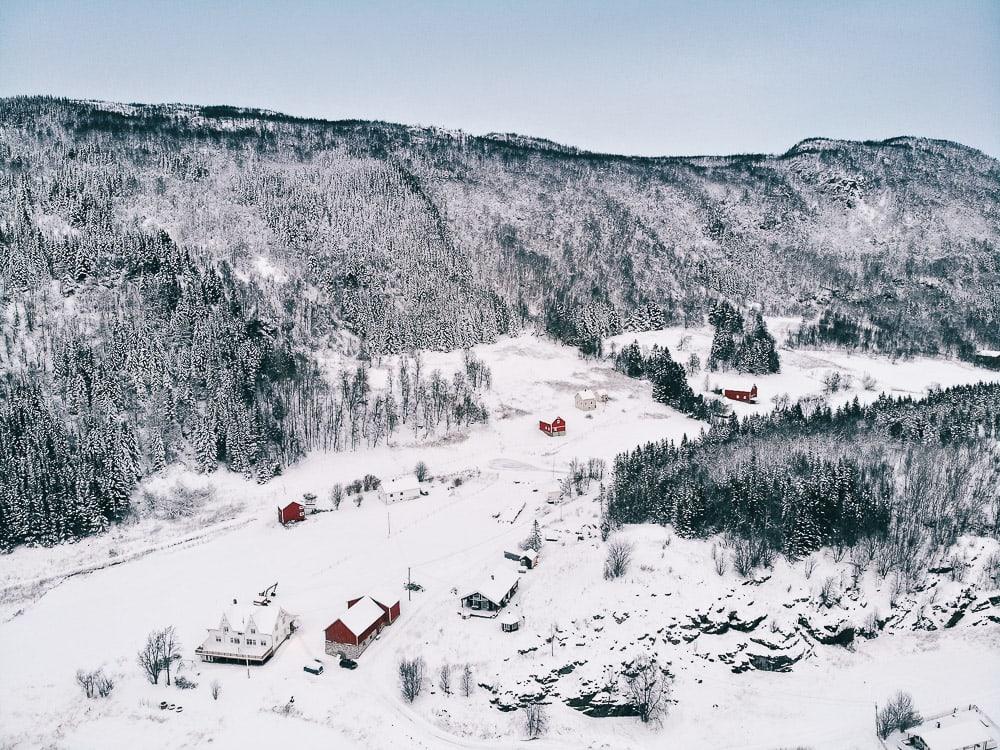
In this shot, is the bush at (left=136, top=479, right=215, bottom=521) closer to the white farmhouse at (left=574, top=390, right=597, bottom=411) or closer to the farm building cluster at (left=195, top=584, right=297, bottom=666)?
the farm building cluster at (left=195, top=584, right=297, bottom=666)

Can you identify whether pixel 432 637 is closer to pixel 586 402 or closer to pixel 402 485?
pixel 402 485

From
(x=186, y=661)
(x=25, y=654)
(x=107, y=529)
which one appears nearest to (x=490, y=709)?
(x=186, y=661)

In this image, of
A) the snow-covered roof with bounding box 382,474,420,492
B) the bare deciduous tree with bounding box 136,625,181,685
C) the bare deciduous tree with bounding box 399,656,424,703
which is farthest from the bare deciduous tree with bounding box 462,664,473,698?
the snow-covered roof with bounding box 382,474,420,492

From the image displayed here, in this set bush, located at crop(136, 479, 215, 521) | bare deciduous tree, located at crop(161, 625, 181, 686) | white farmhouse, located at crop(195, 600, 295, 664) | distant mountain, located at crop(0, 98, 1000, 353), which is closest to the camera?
bare deciduous tree, located at crop(161, 625, 181, 686)

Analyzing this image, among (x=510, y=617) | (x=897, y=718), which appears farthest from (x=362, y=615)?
(x=897, y=718)

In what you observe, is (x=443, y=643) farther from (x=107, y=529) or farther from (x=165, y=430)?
(x=165, y=430)

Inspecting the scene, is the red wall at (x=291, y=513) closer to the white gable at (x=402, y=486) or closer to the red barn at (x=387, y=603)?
the white gable at (x=402, y=486)
